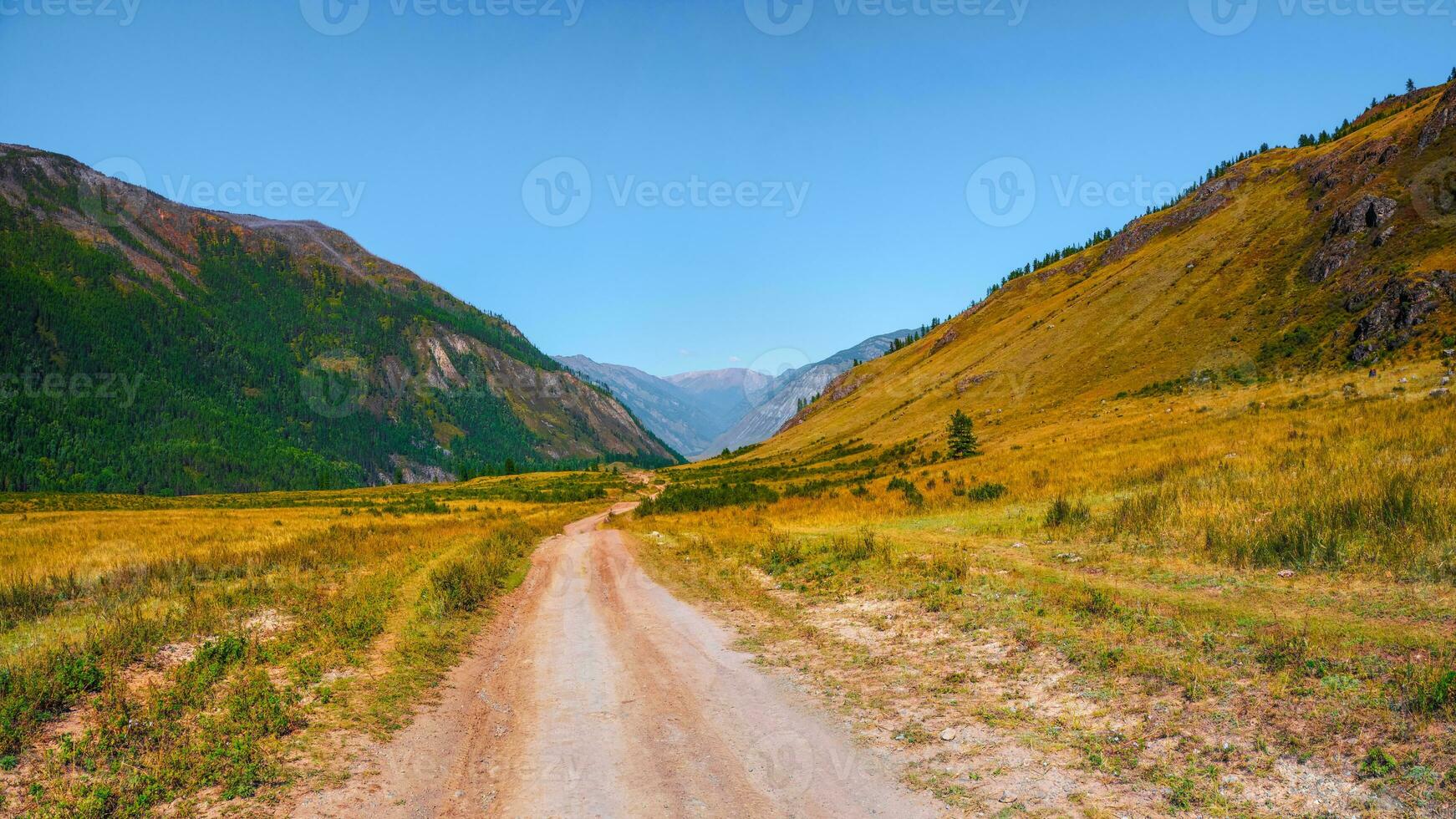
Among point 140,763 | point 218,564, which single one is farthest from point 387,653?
point 218,564

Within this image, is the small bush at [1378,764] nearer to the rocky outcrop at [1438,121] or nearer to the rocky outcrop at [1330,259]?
the rocky outcrop at [1330,259]

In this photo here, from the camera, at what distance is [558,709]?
9.48 metres

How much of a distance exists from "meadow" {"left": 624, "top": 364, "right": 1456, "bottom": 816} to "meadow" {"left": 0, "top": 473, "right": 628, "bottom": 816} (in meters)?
7.17

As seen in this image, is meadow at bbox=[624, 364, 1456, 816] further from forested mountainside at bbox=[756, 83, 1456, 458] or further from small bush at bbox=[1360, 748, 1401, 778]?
forested mountainside at bbox=[756, 83, 1456, 458]

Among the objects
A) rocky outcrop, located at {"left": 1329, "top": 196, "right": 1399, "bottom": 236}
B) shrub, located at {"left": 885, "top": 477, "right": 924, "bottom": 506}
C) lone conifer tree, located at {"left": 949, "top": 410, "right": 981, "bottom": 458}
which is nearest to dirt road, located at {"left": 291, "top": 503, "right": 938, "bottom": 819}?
shrub, located at {"left": 885, "top": 477, "right": 924, "bottom": 506}

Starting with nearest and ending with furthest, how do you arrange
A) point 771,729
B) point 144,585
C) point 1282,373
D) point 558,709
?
point 771,729 < point 558,709 < point 144,585 < point 1282,373

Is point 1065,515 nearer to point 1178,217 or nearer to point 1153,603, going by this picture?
point 1153,603

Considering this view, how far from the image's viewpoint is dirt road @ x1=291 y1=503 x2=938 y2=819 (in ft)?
22.1

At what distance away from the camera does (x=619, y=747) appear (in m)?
8.17

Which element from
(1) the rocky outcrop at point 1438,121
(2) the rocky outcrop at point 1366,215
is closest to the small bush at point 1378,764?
(2) the rocky outcrop at point 1366,215

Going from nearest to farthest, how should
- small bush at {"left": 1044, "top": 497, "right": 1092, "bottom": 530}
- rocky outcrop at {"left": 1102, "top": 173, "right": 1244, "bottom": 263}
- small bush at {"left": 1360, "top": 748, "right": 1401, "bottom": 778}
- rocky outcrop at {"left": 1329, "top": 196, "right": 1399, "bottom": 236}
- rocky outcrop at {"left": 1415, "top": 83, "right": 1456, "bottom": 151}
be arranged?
small bush at {"left": 1360, "top": 748, "right": 1401, "bottom": 778}, small bush at {"left": 1044, "top": 497, "right": 1092, "bottom": 530}, rocky outcrop at {"left": 1329, "top": 196, "right": 1399, "bottom": 236}, rocky outcrop at {"left": 1415, "top": 83, "right": 1456, "bottom": 151}, rocky outcrop at {"left": 1102, "top": 173, "right": 1244, "bottom": 263}

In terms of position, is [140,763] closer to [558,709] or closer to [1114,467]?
Answer: [558,709]

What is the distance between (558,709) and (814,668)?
14.8 feet

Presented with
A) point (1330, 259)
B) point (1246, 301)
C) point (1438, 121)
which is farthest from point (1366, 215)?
point (1438, 121)
